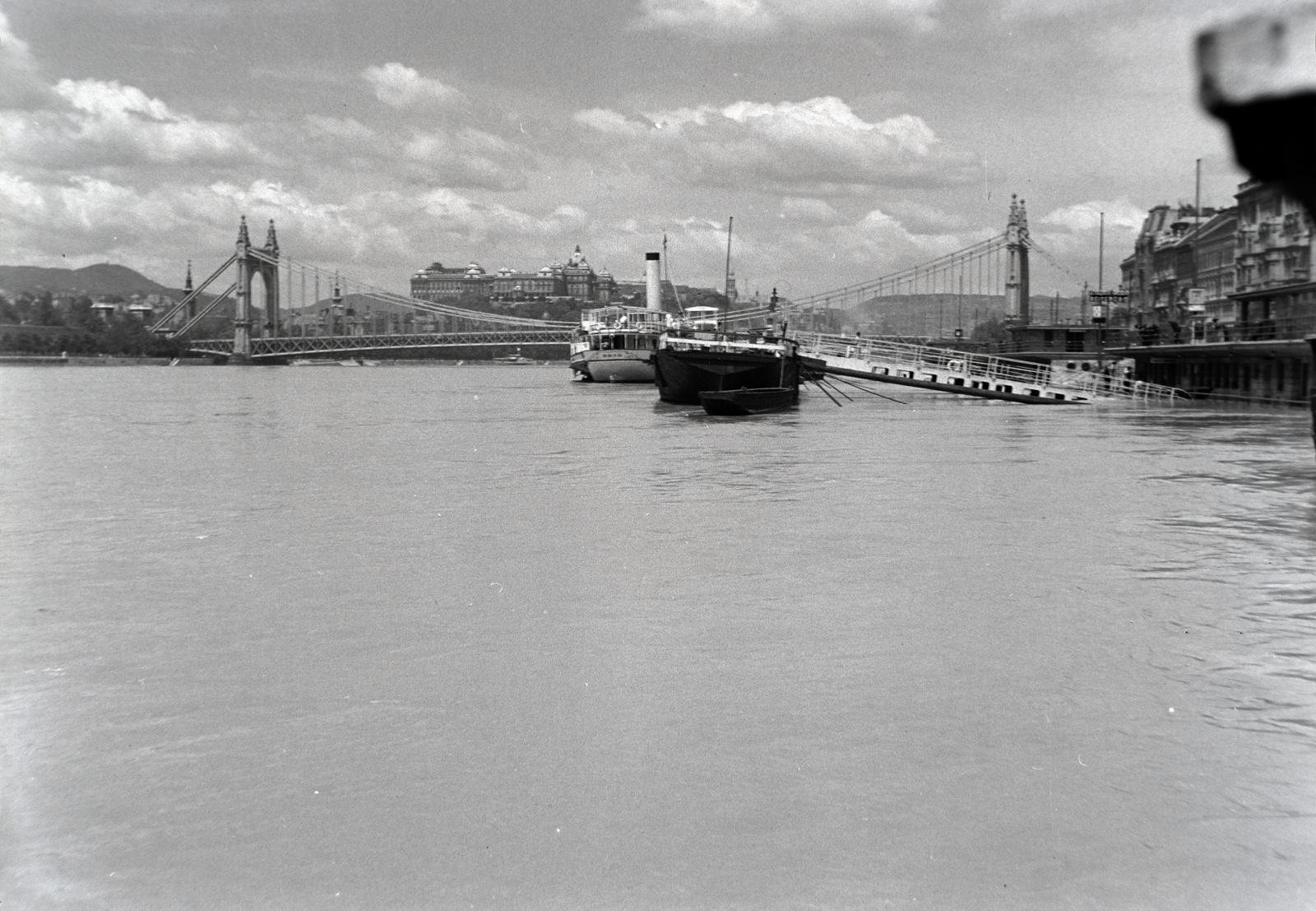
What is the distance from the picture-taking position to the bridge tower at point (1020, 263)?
8838 centimetres

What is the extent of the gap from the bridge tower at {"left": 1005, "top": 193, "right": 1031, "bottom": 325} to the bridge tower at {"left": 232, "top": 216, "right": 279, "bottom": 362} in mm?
71451

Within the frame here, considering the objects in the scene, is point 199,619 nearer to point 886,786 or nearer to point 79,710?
point 79,710

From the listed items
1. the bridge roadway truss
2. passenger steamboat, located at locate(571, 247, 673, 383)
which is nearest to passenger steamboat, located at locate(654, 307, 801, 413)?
passenger steamboat, located at locate(571, 247, 673, 383)

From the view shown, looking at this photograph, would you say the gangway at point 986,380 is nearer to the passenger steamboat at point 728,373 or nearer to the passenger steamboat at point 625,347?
the passenger steamboat at point 728,373

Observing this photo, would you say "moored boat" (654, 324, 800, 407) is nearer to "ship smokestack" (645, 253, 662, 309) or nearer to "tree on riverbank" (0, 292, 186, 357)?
"tree on riverbank" (0, 292, 186, 357)

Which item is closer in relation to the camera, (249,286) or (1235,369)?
(1235,369)

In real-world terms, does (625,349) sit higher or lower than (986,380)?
higher

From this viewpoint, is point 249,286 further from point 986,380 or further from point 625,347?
point 986,380

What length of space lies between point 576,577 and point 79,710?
16.7ft

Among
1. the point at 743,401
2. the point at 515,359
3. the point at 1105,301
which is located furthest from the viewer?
the point at 515,359

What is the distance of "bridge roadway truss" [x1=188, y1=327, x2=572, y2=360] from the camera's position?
377 ft

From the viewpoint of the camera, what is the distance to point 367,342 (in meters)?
119

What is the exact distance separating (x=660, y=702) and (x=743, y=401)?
3534 cm

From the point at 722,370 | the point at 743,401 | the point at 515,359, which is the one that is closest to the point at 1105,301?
the point at 722,370
